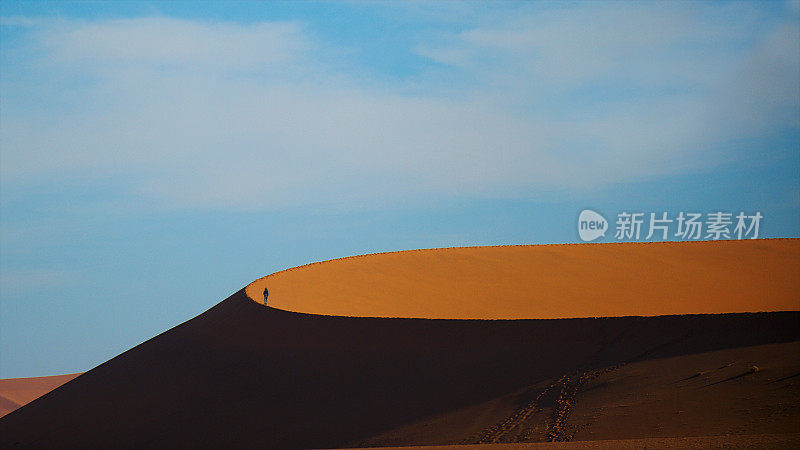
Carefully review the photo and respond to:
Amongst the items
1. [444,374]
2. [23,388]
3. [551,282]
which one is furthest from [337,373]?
[23,388]

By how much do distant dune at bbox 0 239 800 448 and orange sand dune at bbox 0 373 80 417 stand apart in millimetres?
43929

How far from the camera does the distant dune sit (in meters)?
18.4

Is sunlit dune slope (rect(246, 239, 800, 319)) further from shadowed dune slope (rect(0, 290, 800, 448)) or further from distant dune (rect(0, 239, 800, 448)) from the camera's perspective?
shadowed dune slope (rect(0, 290, 800, 448))

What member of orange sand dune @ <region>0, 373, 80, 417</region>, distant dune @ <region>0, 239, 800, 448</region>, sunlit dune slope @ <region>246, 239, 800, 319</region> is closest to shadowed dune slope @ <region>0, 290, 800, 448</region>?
distant dune @ <region>0, 239, 800, 448</region>

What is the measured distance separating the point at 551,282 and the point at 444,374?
A: 656 inches

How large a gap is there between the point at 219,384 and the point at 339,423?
581 centimetres

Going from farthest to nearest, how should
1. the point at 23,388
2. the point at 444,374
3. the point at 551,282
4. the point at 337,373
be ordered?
the point at 23,388 → the point at 551,282 → the point at 337,373 → the point at 444,374

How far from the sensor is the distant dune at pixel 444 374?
60.3ft

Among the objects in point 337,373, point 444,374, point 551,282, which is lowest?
point 444,374

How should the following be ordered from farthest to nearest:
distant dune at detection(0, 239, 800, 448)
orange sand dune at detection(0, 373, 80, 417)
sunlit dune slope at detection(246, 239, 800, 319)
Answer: orange sand dune at detection(0, 373, 80, 417) < sunlit dune slope at detection(246, 239, 800, 319) < distant dune at detection(0, 239, 800, 448)

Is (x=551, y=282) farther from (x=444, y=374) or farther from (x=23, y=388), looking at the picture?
(x=23, y=388)

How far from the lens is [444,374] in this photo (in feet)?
76.6

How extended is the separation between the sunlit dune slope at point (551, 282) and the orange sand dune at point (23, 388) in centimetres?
4383

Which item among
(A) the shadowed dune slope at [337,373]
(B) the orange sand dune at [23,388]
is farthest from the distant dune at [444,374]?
(B) the orange sand dune at [23,388]
